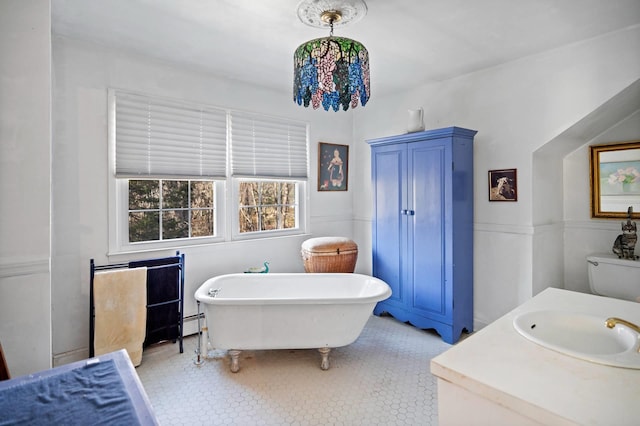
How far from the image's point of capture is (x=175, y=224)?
10.4 ft

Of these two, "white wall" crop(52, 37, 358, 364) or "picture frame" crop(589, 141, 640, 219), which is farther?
"picture frame" crop(589, 141, 640, 219)

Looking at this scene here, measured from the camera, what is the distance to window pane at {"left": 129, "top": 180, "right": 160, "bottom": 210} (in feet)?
9.63

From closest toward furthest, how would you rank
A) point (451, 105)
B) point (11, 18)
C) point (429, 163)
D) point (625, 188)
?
1. point (11, 18)
2. point (625, 188)
3. point (429, 163)
4. point (451, 105)

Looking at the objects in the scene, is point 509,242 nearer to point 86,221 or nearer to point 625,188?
point 625,188

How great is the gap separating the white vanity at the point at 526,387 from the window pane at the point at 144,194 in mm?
2789

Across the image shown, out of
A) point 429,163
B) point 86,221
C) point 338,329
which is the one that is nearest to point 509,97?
point 429,163

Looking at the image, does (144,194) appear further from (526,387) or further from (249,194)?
(526,387)

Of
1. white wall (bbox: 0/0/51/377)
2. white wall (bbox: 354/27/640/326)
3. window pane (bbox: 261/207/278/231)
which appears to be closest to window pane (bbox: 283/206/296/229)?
window pane (bbox: 261/207/278/231)

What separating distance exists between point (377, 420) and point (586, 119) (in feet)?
9.00

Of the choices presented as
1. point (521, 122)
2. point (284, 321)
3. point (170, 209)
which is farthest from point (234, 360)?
point (521, 122)

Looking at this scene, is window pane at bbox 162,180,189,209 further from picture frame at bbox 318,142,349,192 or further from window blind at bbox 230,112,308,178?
picture frame at bbox 318,142,349,192

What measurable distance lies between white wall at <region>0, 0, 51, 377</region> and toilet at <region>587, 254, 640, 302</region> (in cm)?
395

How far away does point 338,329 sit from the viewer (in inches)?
103

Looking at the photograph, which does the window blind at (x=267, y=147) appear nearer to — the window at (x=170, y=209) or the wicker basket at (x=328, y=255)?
the window at (x=170, y=209)
